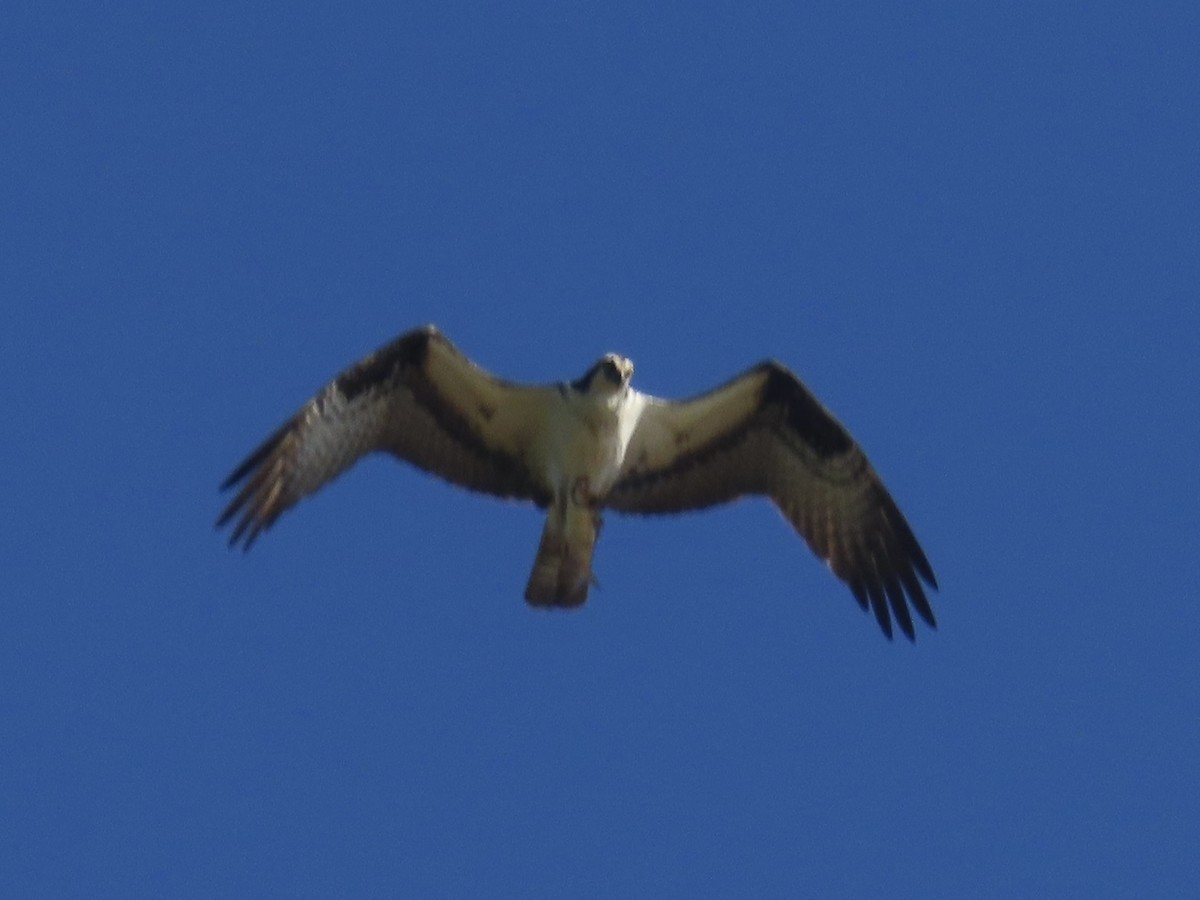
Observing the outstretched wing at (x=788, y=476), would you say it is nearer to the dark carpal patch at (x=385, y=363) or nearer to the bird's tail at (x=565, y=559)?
the bird's tail at (x=565, y=559)

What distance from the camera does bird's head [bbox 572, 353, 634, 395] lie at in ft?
53.6

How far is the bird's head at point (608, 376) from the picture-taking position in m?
16.3

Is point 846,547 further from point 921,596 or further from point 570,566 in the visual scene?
point 570,566

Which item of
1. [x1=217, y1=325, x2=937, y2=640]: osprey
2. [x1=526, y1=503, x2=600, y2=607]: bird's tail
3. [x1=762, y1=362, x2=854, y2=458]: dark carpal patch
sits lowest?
[x1=526, y1=503, x2=600, y2=607]: bird's tail

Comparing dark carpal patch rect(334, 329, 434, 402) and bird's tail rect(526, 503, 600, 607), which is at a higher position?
dark carpal patch rect(334, 329, 434, 402)

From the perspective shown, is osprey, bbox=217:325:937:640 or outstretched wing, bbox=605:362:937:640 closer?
osprey, bbox=217:325:937:640

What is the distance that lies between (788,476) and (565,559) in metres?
1.75

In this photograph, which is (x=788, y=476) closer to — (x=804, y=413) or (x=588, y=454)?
(x=804, y=413)

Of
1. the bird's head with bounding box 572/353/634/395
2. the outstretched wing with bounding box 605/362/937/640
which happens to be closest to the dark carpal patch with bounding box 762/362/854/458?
the outstretched wing with bounding box 605/362/937/640

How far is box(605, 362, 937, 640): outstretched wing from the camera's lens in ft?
56.5

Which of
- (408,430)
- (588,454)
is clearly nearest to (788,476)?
(588,454)

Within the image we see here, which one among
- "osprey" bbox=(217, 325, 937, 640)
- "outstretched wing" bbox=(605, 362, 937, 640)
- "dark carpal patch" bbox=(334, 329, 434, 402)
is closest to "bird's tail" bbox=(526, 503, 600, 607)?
"osprey" bbox=(217, 325, 937, 640)

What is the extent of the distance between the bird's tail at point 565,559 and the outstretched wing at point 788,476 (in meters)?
0.44

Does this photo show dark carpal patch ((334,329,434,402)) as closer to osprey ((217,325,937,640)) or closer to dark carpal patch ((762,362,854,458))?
osprey ((217,325,937,640))
